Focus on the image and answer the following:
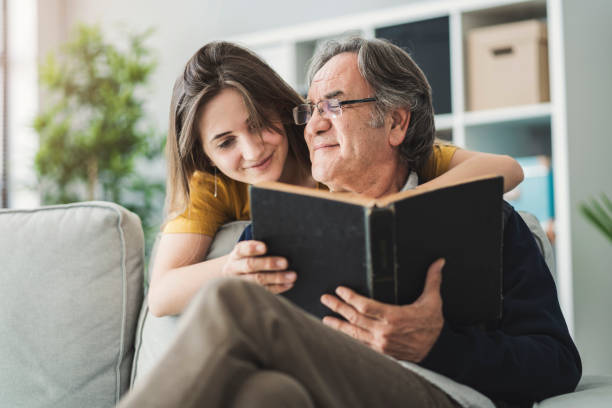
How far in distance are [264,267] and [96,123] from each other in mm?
2928

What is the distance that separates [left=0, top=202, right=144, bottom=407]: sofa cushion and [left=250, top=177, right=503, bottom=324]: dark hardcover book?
58 cm

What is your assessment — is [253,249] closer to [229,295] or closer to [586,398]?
[229,295]

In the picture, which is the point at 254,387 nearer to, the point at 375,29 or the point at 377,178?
the point at 377,178

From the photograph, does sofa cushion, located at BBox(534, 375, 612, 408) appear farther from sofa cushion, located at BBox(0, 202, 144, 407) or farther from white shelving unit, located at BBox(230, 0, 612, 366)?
white shelving unit, located at BBox(230, 0, 612, 366)

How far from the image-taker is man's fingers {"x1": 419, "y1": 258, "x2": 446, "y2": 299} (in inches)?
41.2

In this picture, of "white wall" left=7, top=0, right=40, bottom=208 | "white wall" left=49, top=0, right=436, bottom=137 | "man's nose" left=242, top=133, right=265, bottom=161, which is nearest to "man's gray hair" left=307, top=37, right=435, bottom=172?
"man's nose" left=242, top=133, right=265, bottom=161

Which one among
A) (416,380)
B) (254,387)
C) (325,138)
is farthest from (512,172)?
(254,387)

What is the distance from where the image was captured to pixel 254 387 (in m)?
0.75

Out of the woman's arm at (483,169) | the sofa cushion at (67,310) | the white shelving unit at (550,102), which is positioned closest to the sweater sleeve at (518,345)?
the woman's arm at (483,169)

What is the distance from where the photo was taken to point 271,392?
2.42 feet

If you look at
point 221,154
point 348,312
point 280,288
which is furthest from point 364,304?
point 221,154

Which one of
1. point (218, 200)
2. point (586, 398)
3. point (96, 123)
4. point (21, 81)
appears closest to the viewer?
point (586, 398)

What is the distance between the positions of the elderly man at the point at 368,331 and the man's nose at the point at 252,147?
0.13m

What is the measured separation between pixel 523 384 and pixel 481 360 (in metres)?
0.10
